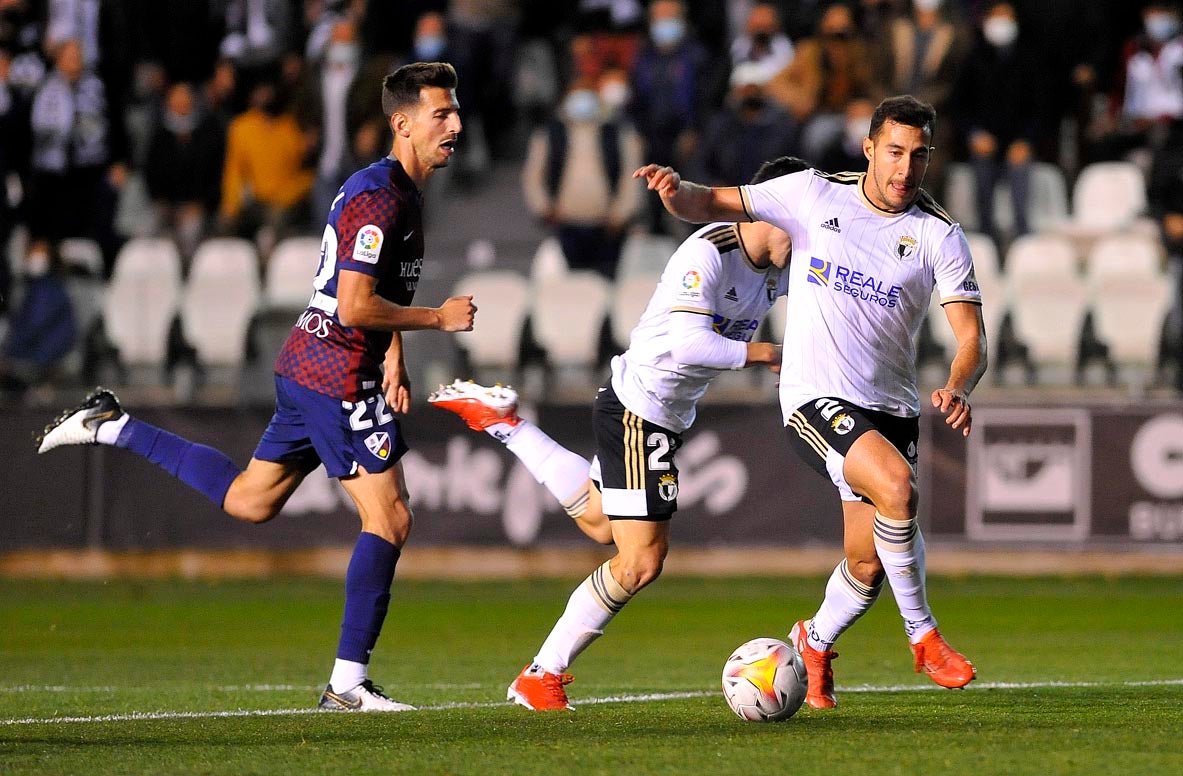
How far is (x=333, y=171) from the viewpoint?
1681 centimetres

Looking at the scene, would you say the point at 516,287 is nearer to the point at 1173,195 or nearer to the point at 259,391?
the point at 259,391

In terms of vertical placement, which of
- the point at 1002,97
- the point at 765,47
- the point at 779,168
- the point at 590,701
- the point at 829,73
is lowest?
the point at 590,701

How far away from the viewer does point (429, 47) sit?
1705 cm

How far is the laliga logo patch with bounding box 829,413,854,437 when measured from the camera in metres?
6.73

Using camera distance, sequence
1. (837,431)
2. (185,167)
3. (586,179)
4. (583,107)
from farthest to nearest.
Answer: (185,167)
(583,107)
(586,179)
(837,431)

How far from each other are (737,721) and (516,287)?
8.36 metres

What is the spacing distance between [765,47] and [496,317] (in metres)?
4.23

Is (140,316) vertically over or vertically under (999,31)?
under

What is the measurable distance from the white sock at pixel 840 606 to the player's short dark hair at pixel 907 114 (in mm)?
1715

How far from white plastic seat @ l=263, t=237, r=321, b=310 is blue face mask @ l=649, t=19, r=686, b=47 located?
3912 millimetres

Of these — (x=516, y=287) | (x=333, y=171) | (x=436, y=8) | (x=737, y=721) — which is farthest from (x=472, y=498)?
(x=737, y=721)

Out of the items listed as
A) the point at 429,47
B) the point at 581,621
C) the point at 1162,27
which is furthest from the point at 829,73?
the point at 581,621

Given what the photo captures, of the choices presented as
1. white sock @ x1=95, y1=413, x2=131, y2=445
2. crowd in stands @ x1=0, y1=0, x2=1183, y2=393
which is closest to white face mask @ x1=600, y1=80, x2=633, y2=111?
crowd in stands @ x1=0, y1=0, x2=1183, y2=393

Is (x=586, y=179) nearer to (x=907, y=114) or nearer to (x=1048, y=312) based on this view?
(x=1048, y=312)
